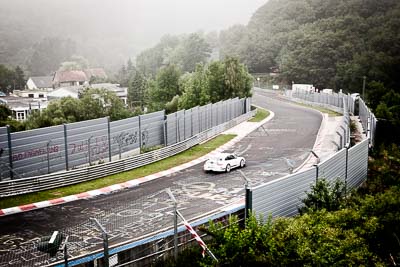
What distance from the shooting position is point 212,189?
25016 millimetres

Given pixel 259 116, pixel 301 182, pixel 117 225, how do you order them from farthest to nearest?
1. pixel 259 116
2. pixel 301 182
3. pixel 117 225

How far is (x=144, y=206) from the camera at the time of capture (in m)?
18.8

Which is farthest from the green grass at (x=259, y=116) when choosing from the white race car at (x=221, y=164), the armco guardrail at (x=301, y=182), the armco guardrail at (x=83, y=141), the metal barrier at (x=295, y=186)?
the metal barrier at (x=295, y=186)

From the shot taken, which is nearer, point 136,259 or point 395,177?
point 136,259

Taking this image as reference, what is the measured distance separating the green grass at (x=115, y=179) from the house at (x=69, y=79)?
125 metres

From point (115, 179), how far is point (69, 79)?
13744 cm

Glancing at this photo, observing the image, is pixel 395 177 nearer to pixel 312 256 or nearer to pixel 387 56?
pixel 312 256

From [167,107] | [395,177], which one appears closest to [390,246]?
[395,177]

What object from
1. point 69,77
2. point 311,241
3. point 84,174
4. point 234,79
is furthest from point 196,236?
point 69,77

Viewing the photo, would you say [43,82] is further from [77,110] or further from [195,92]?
[195,92]

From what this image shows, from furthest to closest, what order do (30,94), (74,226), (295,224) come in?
(30,94) → (74,226) → (295,224)

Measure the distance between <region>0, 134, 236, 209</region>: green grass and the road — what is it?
1903mm

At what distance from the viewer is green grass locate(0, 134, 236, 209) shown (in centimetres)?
2355

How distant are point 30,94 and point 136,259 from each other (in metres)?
124
